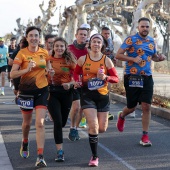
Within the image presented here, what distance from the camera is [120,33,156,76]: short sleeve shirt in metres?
8.25

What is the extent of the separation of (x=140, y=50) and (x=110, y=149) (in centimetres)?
168

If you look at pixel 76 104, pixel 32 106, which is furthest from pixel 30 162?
pixel 76 104

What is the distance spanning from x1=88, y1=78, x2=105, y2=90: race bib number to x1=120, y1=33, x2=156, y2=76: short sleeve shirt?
1.48 meters

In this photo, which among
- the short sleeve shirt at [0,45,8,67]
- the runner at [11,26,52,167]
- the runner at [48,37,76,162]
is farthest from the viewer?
the short sleeve shirt at [0,45,8,67]

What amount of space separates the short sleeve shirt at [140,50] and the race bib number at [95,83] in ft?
4.84

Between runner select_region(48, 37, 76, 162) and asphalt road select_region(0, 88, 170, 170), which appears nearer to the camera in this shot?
asphalt road select_region(0, 88, 170, 170)

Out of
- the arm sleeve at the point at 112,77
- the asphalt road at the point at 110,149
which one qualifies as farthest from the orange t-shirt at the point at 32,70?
the asphalt road at the point at 110,149

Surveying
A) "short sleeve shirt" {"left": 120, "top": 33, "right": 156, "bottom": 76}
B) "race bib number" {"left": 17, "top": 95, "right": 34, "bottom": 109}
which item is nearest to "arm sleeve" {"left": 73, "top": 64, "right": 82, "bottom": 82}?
"race bib number" {"left": 17, "top": 95, "right": 34, "bottom": 109}

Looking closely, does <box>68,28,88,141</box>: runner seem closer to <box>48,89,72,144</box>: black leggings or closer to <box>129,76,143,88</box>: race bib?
<box>129,76,143,88</box>: race bib

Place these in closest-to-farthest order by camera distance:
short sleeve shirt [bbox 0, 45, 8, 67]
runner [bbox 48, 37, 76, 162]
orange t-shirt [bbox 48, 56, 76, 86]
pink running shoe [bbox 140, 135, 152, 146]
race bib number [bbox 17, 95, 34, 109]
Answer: race bib number [bbox 17, 95, 34, 109], runner [bbox 48, 37, 76, 162], orange t-shirt [bbox 48, 56, 76, 86], pink running shoe [bbox 140, 135, 152, 146], short sleeve shirt [bbox 0, 45, 8, 67]

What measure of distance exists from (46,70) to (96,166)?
4.99 ft

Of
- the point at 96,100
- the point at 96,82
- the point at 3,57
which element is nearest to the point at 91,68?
the point at 96,82

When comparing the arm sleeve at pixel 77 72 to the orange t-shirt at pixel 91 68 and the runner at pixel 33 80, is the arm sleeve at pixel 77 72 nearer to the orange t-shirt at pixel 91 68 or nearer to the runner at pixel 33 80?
the orange t-shirt at pixel 91 68

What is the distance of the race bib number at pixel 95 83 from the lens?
274 inches
